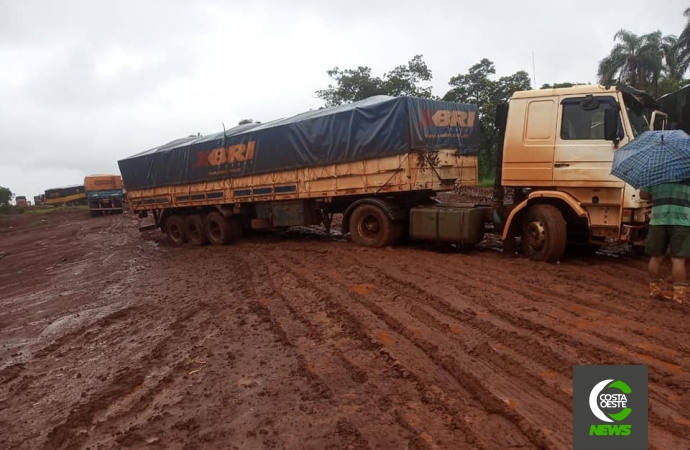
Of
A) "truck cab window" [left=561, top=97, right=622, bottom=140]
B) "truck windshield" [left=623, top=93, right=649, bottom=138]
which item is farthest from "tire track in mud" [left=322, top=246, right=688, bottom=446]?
"truck windshield" [left=623, top=93, right=649, bottom=138]

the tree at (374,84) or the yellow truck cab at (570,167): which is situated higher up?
the tree at (374,84)

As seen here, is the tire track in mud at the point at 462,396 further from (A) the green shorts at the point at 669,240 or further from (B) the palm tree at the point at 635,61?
(B) the palm tree at the point at 635,61

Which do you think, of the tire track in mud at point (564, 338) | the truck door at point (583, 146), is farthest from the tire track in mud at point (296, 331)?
the truck door at point (583, 146)

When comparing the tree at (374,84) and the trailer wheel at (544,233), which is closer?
the trailer wheel at (544,233)

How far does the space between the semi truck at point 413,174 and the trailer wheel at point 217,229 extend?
0.12ft

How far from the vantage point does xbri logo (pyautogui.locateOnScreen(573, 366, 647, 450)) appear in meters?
2.48

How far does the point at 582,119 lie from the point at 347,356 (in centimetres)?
485

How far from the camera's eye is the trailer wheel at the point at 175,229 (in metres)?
13.5

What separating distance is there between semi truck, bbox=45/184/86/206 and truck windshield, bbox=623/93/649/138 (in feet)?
153

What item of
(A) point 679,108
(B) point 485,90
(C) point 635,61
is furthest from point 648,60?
(A) point 679,108

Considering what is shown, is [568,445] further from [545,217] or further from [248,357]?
[545,217]

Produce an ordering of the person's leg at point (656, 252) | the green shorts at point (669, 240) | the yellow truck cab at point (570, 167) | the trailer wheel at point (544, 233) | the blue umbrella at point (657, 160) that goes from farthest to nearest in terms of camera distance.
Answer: the trailer wheel at point (544, 233), the yellow truck cab at point (570, 167), the person's leg at point (656, 252), the green shorts at point (669, 240), the blue umbrella at point (657, 160)

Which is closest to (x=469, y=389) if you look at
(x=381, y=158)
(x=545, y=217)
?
(x=545, y=217)

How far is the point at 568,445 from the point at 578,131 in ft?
16.6
